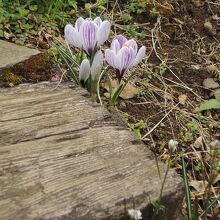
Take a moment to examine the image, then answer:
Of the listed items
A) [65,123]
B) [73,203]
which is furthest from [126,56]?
[73,203]

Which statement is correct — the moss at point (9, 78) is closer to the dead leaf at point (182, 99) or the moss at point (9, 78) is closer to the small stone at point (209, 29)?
the dead leaf at point (182, 99)

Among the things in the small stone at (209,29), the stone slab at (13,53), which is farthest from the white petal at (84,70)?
the small stone at (209,29)

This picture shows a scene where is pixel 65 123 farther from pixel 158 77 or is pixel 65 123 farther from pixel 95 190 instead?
pixel 158 77

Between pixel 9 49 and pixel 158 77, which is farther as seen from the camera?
pixel 158 77

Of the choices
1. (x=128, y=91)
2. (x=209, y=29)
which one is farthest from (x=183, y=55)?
(x=128, y=91)

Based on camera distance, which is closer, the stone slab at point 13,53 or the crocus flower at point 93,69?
the crocus flower at point 93,69

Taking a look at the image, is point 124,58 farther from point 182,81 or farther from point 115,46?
point 182,81

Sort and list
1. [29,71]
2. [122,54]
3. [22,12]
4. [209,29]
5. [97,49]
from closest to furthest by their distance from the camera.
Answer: [122,54]
[97,49]
[29,71]
[22,12]
[209,29]
